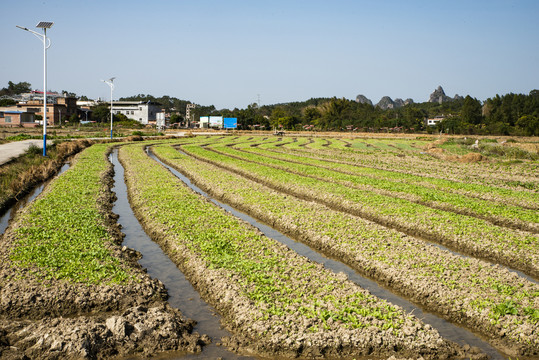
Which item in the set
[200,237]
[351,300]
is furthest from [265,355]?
[200,237]

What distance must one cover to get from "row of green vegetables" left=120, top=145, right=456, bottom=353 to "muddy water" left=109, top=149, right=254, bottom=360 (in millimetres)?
342

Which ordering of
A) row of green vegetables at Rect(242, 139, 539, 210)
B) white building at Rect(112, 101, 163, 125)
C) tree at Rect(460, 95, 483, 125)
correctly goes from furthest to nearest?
white building at Rect(112, 101, 163, 125) → tree at Rect(460, 95, 483, 125) → row of green vegetables at Rect(242, 139, 539, 210)

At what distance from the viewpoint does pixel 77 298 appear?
993 cm

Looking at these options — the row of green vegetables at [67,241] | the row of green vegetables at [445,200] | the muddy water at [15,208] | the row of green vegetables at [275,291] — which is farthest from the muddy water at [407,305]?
the muddy water at [15,208]

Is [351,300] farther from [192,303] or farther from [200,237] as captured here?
[200,237]

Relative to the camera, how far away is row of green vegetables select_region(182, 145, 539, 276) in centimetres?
1421

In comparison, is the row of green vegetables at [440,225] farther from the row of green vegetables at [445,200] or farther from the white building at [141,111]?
the white building at [141,111]

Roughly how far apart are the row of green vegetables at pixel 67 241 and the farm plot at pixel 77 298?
2 cm

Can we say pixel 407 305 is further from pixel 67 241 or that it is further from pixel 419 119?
pixel 419 119

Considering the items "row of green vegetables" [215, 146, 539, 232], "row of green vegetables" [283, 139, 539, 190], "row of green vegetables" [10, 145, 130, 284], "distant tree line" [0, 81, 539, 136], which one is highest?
"distant tree line" [0, 81, 539, 136]

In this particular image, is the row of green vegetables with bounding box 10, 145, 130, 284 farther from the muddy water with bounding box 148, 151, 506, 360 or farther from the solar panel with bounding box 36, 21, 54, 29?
the solar panel with bounding box 36, 21, 54, 29

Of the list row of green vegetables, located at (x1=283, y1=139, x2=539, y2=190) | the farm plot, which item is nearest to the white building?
row of green vegetables, located at (x1=283, y1=139, x2=539, y2=190)

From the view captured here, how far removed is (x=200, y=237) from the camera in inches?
568

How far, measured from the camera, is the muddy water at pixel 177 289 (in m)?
8.72
